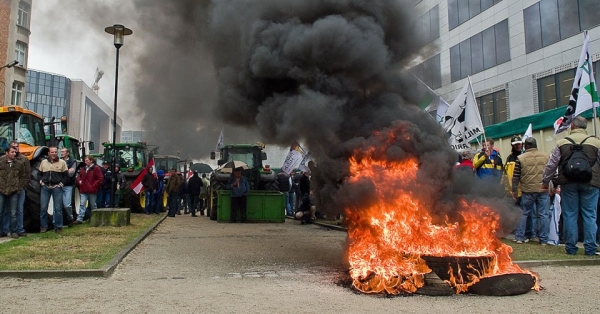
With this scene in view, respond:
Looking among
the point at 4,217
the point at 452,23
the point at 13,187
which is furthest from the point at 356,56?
the point at 452,23

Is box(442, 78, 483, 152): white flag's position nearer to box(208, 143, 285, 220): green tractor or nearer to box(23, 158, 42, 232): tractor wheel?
box(208, 143, 285, 220): green tractor

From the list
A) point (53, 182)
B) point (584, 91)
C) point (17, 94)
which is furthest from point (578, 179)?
point (17, 94)

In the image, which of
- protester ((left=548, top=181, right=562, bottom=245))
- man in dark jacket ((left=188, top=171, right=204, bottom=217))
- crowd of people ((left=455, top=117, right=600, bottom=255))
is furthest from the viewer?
man in dark jacket ((left=188, top=171, right=204, bottom=217))

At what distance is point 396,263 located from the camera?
16.6 feet

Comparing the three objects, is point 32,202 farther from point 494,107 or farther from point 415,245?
point 494,107

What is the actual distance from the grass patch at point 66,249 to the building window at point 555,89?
17186 mm

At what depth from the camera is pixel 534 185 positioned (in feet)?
28.4

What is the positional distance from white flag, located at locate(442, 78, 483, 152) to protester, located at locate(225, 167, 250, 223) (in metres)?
6.43

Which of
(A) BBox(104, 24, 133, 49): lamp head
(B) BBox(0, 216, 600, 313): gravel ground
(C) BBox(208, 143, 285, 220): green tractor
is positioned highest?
(A) BBox(104, 24, 133, 49): lamp head

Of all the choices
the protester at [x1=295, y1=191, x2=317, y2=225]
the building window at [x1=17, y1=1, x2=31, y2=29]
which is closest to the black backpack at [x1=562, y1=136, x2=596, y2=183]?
the protester at [x1=295, y1=191, x2=317, y2=225]

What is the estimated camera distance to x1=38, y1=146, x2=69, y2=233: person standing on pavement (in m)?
10.1

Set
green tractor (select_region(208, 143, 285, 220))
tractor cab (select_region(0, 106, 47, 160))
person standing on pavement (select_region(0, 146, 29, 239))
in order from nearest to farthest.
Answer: person standing on pavement (select_region(0, 146, 29, 239))
tractor cab (select_region(0, 106, 47, 160))
green tractor (select_region(208, 143, 285, 220))

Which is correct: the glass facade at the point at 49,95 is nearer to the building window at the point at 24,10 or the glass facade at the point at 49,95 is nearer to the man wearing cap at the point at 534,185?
the building window at the point at 24,10

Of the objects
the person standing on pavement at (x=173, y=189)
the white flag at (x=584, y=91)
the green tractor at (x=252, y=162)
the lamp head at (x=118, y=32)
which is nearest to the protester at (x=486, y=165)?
the white flag at (x=584, y=91)
